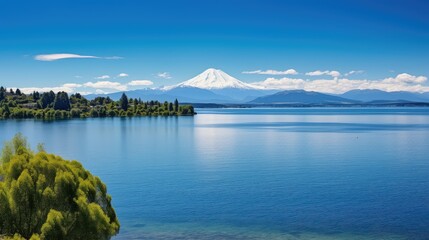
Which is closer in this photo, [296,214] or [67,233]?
[67,233]

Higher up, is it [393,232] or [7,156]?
[7,156]

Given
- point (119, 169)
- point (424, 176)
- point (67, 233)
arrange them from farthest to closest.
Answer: point (119, 169)
point (424, 176)
point (67, 233)

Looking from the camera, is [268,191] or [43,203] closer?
[43,203]

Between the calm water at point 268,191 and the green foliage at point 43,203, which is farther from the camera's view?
the calm water at point 268,191

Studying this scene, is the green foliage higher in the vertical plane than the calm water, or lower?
higher

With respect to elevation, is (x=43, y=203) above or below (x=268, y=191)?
above

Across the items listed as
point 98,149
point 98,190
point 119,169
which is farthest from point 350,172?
point 98,149

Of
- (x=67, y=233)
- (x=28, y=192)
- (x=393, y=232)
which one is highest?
(x=28, y=192)

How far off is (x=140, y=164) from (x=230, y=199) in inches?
1263

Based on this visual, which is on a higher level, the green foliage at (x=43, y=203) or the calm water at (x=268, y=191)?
the green foliage at (x=43, y=203)

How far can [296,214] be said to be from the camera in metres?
46.5

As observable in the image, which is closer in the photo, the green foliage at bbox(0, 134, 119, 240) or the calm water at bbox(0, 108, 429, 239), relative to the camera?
the green foliage at bbox(0, 134, 119, 240)

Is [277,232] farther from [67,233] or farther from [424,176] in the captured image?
[424,176]

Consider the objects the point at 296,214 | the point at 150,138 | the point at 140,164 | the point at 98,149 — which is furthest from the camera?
the point at 150,138
